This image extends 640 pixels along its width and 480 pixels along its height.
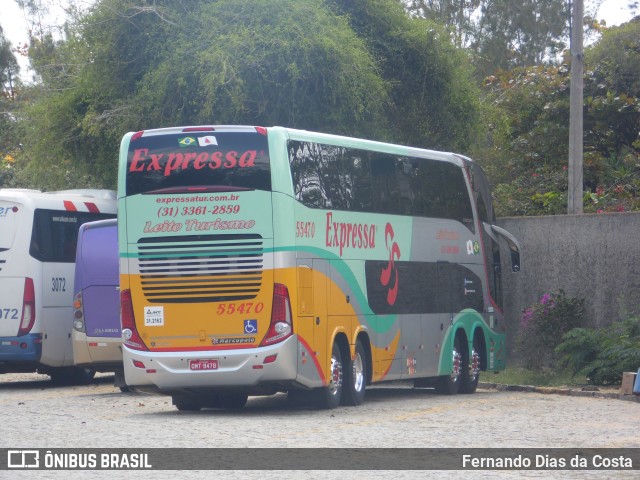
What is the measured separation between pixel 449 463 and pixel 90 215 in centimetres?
1354

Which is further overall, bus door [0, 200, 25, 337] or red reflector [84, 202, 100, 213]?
red reflector [84, 202, 100, 213]

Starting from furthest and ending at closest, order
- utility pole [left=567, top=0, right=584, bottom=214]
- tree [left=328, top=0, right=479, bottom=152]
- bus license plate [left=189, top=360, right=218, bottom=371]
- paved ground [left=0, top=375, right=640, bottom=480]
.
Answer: tree [left=328, top=0, right=479, bottom=152]
utility pole [left=567, top=0, right=584, bottom=214]
bus license plate [left=189, top=360, right=218, bottom=371]
paved ground [left=0, top=375, right=640, bottom=480]

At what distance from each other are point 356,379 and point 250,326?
7.70 feet

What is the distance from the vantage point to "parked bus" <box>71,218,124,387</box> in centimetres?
1975

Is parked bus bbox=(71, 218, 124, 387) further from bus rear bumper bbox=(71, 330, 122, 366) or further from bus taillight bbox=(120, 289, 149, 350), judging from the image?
bus taillight bbox=(120, 289, 149, 350)

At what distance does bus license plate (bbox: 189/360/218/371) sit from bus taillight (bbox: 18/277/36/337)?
6259 millimetres

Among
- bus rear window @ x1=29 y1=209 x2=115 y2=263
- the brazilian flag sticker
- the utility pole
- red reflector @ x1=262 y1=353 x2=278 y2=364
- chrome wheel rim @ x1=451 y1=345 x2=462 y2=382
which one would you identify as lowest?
chrome wheel rim @ x1=451 y1=345 x2=462 y2=382

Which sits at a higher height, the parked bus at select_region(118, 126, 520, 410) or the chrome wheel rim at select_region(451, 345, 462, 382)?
the parked bus at select_region(118, 126, 520, 410)

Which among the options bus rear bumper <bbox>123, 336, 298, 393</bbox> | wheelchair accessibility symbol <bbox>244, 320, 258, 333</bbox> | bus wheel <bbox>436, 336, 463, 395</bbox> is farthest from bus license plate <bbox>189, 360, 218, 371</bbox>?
bus wheel <bbox>436, 336, 463, 395</bbox>

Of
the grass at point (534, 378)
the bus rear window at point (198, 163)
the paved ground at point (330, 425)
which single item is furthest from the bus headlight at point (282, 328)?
the grass at point (534, 378)

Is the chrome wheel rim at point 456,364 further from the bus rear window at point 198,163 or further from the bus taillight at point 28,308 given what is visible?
the bus taillight at point 28,308

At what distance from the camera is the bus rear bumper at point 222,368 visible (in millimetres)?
15234

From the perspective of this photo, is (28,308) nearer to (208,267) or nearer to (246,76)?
(208,267)

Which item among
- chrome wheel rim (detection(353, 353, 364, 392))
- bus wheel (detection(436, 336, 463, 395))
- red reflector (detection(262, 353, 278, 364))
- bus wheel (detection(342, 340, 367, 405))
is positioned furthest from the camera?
bus wheel (detection(436, 336, 463, 395))
